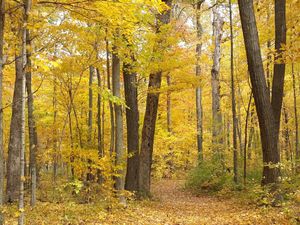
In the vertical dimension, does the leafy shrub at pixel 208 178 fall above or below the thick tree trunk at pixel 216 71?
below

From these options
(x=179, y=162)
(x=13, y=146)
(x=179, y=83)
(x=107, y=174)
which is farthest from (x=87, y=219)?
(x=179, y=162)

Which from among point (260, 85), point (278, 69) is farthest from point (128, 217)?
point (278, 69)

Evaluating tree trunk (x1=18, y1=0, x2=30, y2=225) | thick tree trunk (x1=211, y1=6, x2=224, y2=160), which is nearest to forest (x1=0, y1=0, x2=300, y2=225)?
tree trunk (x1=18, y1=0, x2=30, y2=225)

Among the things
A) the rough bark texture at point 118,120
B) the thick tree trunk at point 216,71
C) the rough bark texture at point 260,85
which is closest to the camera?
the rough bark texture at point 260,85

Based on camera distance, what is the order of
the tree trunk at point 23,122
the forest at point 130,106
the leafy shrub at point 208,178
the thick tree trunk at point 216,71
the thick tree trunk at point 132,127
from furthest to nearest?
the thick tree trunk at point 216,71 → the leafy shrub at point 208,178 → the thick tree trunk at point 132,127 → the forest at point 130,106 → the tree trunk at point 23,122

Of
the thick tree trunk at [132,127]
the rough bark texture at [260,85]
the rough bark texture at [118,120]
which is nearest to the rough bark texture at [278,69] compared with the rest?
the rough bark texture at [260,85]

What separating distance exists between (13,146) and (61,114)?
389 inches

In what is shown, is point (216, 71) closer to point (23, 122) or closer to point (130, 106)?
point (130, 106)

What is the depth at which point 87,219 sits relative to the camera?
718 cm

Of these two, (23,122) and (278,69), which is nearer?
(23,122)

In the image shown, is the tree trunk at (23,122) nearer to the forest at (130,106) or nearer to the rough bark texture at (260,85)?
the forest at (130,106)

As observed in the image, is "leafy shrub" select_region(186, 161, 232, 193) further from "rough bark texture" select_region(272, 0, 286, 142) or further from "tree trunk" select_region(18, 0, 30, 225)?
"tree trunk" select_region(18, 0, 30, 225)

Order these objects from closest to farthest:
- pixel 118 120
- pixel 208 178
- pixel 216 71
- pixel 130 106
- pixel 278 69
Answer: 1. pixel 278 69
2. pixel 118 120
3. pixel 130 106
4. pixel 208 178
5. pixel 216 71

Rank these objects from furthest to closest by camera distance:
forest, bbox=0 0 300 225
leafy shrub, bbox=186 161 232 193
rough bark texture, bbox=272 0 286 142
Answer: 1. leafy shrub, bbox=186 161 232 193
2. rough bark texture, bbox=272 0 286 142
3. forest, bbox=0 0 300 225
